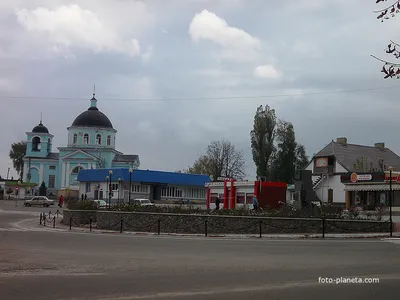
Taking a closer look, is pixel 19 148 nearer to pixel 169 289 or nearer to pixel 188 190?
pixel 188 190

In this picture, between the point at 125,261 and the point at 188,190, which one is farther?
the point at 188,190

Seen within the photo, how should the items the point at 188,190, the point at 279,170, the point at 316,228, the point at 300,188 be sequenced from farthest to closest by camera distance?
1. the point at 188,190
2. the point at 279,170
3. the point at 300,188
4. the point at 316,228

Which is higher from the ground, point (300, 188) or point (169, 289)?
point (300, 188)

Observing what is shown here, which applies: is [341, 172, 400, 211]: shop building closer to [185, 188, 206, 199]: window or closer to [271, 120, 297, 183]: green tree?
[271, 120, 297, 183]: green tree

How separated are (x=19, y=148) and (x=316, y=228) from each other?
12920 cm

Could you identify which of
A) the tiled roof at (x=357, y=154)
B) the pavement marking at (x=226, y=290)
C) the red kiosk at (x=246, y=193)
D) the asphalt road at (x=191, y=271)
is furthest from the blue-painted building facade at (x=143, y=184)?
the pavement marking at (x=226, y=290)

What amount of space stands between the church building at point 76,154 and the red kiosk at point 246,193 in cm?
5056

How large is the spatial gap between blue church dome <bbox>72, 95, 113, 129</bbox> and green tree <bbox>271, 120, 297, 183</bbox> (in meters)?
44.2

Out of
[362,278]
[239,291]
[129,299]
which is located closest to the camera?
[129,299]

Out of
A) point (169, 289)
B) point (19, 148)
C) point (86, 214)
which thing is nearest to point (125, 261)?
point (169, 289)

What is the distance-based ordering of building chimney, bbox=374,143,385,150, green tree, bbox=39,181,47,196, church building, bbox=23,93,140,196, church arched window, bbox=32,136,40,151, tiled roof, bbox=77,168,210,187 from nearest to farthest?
tiled roof, bbox=77,168,210,187, building chimney, bbox=374,143,385,150, green tree, bbox=39,181,47,196, church building, bbox=23,93,140,196, church arched window, bbox=32,136,40,151

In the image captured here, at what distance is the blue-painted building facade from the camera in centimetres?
7762

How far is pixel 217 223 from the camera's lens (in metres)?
26.5

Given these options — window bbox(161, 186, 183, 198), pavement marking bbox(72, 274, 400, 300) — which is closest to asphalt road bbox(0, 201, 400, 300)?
pavement marking bbox(72, 274, 400, 300)
